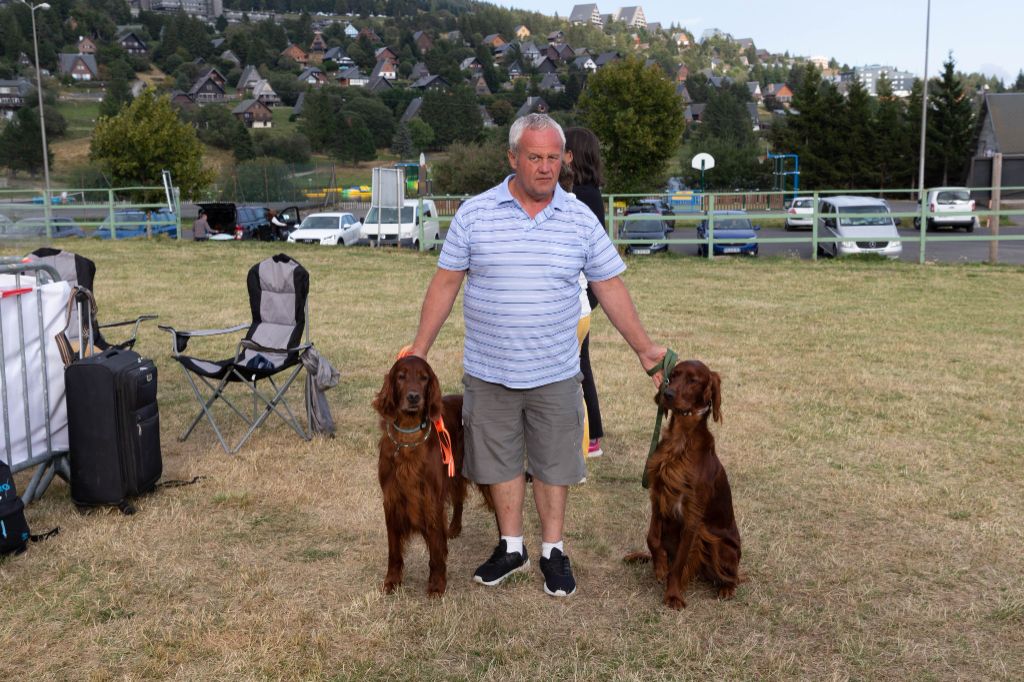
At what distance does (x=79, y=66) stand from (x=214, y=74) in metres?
18.6

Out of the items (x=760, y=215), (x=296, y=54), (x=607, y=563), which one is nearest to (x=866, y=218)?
(x=760, y=215)

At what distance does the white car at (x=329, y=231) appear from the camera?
25359mm

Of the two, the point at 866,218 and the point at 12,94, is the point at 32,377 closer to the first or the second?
the point at 866,218

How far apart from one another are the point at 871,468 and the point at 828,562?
5.15 feet

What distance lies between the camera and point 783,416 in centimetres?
702

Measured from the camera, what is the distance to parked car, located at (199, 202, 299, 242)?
87.6 ft

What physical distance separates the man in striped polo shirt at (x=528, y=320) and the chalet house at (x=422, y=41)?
632 feet

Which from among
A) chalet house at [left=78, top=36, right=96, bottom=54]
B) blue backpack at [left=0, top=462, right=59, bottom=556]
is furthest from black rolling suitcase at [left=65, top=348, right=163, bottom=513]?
chalet house at [left=78, top=36, right=96, bottom=54]

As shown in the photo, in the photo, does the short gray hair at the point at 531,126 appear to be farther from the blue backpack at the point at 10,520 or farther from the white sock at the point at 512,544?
the blue backpack at the point at 10,520

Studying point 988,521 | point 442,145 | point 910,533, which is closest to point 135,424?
point 910,533

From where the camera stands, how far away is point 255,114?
109688 mm

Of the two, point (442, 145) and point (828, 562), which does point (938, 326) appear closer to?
point (828, 562)

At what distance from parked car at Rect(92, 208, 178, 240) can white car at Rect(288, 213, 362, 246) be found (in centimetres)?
322

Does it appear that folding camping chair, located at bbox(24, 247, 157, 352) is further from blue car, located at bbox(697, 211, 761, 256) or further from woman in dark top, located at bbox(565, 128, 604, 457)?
blue car, located at bbox(697, 211, 761, 256)
